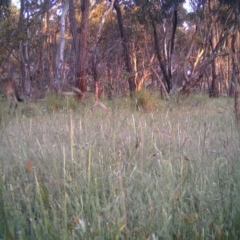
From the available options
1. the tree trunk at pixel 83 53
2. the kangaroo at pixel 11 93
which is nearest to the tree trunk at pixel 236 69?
the kangaroo at pixel 11 93

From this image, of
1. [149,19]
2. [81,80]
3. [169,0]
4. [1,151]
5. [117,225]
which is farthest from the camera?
[149,19]

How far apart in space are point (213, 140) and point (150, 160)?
114 cm

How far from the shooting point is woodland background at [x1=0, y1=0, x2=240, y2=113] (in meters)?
10.8

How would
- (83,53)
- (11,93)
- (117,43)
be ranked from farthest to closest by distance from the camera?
(117,43) → (83,53) → (11,93)

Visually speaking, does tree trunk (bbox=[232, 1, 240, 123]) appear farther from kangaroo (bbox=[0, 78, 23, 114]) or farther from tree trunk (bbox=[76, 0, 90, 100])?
tree trunk (bbox=[76, 0, 90, 100])

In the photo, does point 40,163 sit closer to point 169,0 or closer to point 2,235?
point 2,235

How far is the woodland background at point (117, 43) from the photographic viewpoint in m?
10.8

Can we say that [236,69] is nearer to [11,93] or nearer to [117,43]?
[11,93]

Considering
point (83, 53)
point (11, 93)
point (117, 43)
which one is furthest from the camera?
point (117, 43)

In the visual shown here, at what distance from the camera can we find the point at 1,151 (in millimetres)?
3723

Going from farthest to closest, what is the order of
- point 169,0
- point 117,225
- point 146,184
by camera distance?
point 169,0, point 146,184, point 117,225

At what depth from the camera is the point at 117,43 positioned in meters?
12.5

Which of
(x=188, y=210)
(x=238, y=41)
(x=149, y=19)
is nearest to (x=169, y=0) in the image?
(x=149, y=19)

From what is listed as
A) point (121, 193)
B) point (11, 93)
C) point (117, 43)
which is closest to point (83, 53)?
point (117, 43)
